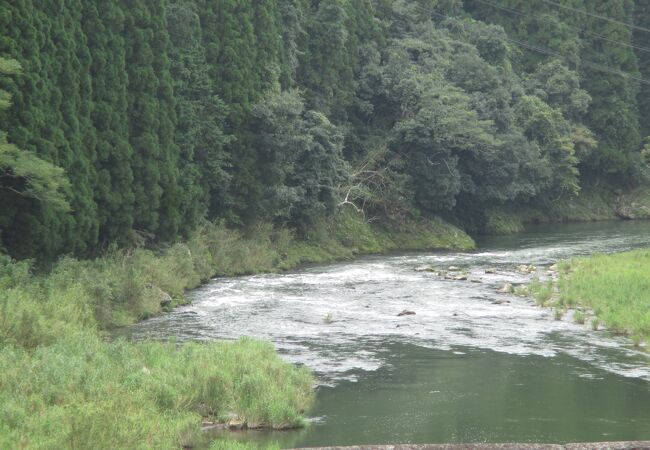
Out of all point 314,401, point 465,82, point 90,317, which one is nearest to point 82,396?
point 314,401

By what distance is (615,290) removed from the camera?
115ft

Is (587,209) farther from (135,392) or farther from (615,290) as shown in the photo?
(135,392)

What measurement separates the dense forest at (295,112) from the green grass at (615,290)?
6246 millimetres

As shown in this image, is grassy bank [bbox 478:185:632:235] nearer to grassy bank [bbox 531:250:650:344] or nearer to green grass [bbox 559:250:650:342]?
green grass [bbox 559:250:650:342]

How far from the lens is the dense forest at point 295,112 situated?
32562 millimetres

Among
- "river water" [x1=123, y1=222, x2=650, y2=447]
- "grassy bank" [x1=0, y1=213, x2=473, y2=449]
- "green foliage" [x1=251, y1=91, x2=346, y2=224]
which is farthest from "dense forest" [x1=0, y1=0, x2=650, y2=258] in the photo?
"river water" [x1=123, y1=222, x2=650, y2=447]

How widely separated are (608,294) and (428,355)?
34.8 ft

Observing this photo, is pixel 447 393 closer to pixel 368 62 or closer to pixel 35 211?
pixel 35 211

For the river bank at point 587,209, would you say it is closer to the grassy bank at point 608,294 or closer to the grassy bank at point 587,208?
the grassy bank at point 587,208

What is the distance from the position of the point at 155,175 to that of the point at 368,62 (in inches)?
1131

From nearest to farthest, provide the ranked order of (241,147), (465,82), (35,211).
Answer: (35,211) → (241,147) → (465,82)

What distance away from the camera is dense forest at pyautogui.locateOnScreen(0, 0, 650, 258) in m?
32.6

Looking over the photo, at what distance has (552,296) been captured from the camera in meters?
37.0

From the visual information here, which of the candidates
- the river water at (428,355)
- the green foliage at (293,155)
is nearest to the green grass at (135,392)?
the river water at (428,355)
